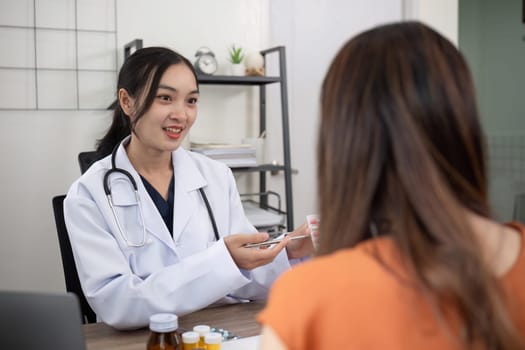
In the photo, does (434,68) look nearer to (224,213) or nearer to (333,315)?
(333,315)

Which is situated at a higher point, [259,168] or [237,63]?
[237,63]

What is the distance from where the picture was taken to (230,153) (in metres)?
2.77

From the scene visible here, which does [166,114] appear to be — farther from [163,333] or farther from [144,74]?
[163,333]

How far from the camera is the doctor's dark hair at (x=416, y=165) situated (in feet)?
2.03

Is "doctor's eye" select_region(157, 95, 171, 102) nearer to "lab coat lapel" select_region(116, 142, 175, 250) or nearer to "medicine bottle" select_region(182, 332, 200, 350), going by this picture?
"lab coat lapel" select_region(116, 142, 175, 250)

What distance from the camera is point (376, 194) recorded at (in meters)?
0.67

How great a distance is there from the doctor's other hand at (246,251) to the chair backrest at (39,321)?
607 mm

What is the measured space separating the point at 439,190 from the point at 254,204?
2524 mm

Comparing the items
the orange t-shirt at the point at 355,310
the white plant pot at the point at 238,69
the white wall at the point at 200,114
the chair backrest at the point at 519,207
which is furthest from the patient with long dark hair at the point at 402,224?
the chair backrest at the point at 519,207

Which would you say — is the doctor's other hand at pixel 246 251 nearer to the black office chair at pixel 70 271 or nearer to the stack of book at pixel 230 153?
the black office chair at pixel 70 271

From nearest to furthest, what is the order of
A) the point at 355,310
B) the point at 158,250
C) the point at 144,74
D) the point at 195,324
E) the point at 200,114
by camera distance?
the point at 355,310
the point at 195,324
the point at 158,250
the point at 144,74
the point at 200,114

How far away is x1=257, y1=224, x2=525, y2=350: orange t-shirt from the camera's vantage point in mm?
612

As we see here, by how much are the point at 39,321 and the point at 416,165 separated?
568 millimetres

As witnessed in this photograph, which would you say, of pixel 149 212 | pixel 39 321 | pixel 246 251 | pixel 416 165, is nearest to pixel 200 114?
pixel 149 212
